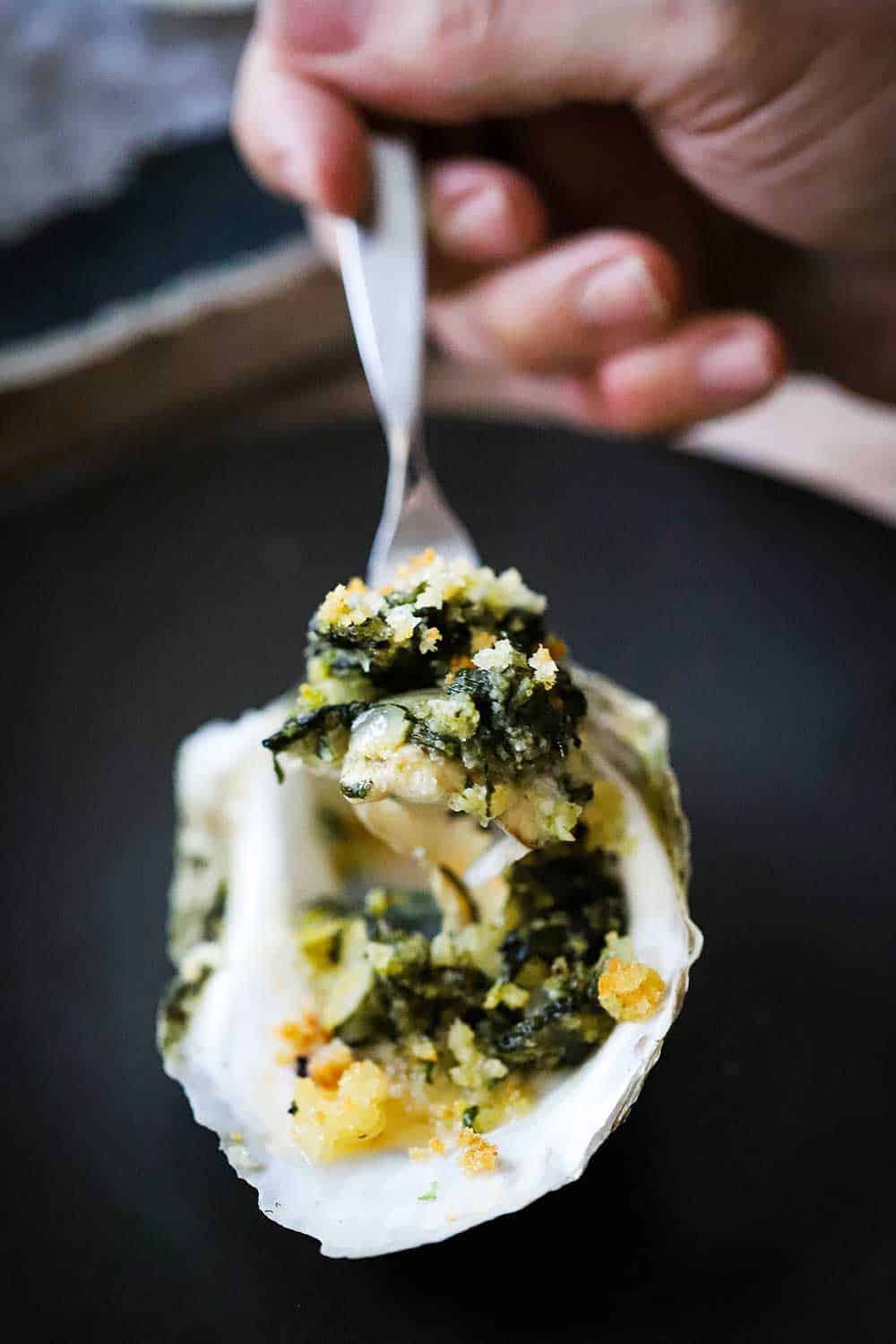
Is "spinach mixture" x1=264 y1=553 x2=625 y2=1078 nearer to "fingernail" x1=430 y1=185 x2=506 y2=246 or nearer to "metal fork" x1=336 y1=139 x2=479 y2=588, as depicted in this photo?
"metal fork" x1=336 y1=139 x2=479 y2=588

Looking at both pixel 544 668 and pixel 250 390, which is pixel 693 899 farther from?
pixel 250 390

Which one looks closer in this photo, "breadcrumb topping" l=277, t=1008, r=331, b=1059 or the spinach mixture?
the spinach mixture

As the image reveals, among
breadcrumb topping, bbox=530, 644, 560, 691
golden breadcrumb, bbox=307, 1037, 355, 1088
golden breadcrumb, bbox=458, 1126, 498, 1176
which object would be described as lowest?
golden breadcrumb, bbox=458, 1126, 498, 1176

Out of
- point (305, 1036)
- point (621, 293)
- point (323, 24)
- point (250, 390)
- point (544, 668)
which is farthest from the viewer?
point (250, 390)

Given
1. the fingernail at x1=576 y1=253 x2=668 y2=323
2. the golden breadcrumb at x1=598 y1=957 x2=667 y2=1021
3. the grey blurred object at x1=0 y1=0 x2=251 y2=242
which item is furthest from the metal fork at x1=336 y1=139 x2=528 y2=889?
the grey blurred object at x1=0 y1=0 x2=251 y2=242

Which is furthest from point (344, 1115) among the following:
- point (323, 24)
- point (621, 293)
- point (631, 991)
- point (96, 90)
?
point (96, 90)

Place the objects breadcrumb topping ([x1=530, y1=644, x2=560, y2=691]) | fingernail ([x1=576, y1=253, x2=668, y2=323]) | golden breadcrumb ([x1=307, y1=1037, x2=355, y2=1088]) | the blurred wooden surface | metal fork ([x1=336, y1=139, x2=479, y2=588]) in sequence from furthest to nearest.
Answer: the blurred wooden surface, fingernail ([x1=576, y1=253, x2=668, y2=323]), metal fork ([x1=336, y1=139, x2=479, y2=588]), golden breadcrumb ([x1=307, y1=1037, x2=355, y2=1088]), breadcrumb topping ([x1=530, y1=644, x2=560, y2=691])

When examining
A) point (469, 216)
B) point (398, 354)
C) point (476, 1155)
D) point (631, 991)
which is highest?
point (469, 216)
